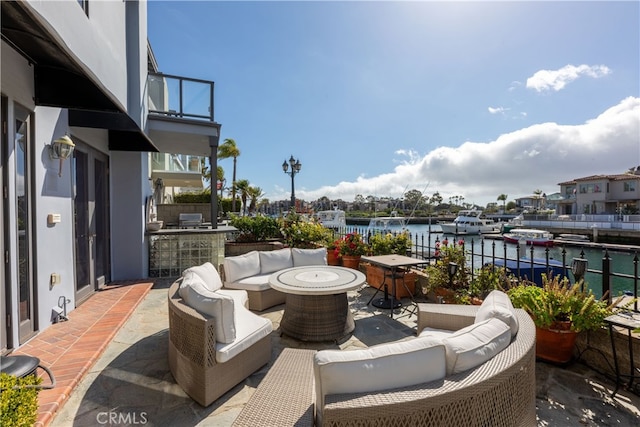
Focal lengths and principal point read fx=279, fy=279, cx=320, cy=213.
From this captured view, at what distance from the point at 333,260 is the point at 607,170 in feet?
137

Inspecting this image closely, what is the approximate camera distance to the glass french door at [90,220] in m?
4.38

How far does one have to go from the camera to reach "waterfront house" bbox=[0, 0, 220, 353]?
2557 mm

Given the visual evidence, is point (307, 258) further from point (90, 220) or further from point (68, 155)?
point (90, 220)

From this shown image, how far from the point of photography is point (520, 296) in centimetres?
279

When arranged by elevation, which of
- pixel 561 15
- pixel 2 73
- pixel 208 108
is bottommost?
pixel 2 73

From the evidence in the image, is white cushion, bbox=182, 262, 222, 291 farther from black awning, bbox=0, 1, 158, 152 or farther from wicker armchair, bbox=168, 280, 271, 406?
black awning, bbox=0, 1, 158, 152

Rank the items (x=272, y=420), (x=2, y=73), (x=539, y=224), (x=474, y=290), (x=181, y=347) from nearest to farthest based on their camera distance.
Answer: (x=272, y=420) < (x=181, y=347) < (x=2, y=73) < (x=474, y=290) < (x=539, y=224)

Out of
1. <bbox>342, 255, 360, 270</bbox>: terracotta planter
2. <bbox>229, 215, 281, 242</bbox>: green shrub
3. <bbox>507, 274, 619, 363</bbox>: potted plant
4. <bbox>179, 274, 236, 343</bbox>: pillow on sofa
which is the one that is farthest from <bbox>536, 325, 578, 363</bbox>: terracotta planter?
<bbox>229, 215, 281, 242</bbox>: green shrub

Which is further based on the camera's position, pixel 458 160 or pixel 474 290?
pixel 458 160

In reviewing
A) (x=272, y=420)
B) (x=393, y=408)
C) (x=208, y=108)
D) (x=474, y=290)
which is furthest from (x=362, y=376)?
(x=208, y=108)

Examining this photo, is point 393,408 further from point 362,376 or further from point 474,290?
point 474,290

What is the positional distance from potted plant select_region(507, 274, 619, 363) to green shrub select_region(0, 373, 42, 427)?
384cm

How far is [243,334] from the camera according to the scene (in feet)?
8.15

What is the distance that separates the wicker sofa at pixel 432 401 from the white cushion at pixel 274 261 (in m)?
3.02
